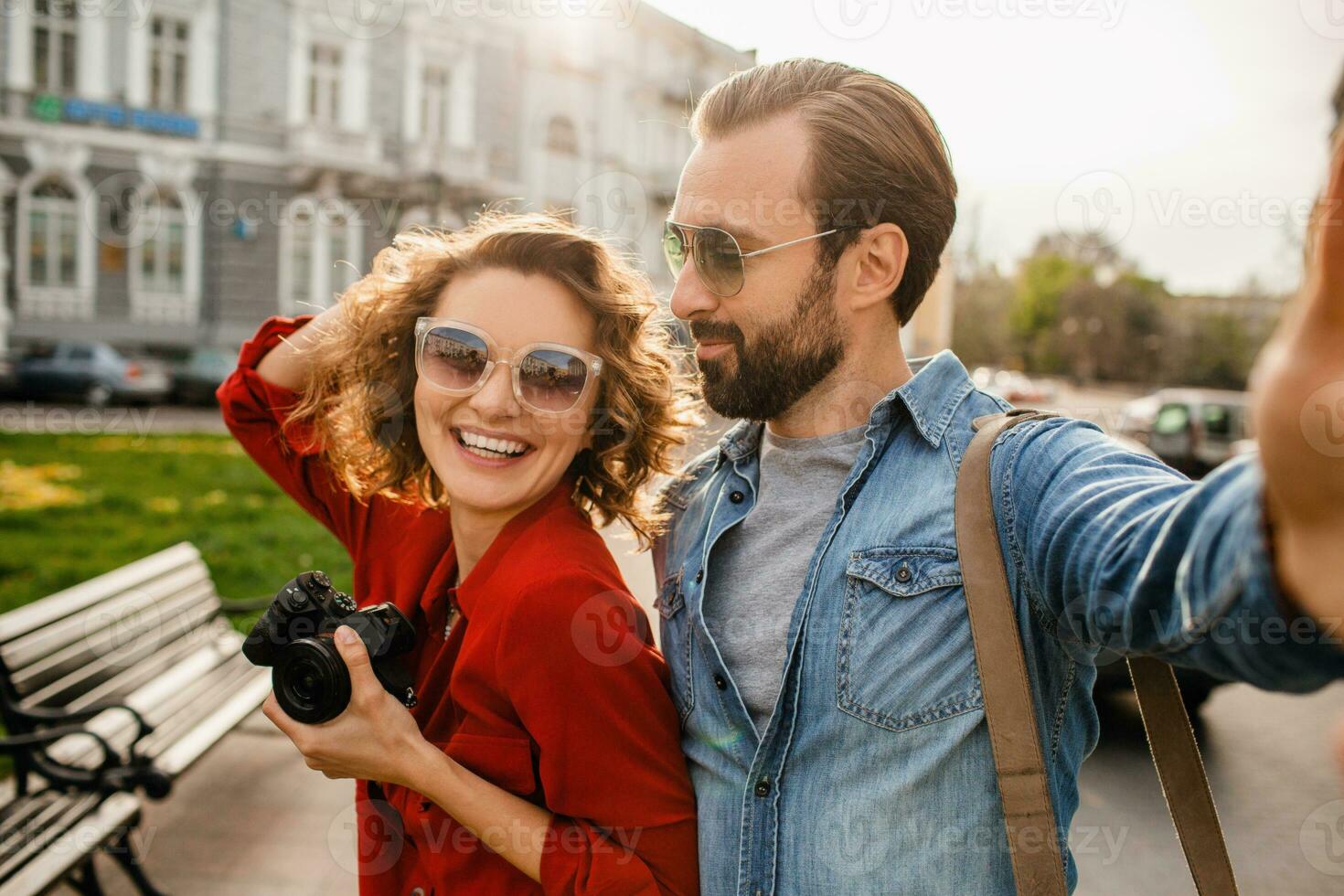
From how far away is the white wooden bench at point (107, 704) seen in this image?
10.9 feet

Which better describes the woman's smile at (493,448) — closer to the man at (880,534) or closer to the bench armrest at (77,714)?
the man at (880,534)

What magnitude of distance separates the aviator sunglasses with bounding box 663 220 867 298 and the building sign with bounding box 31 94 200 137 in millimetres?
26366

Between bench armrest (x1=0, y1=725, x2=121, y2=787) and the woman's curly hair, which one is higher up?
the woman's curly hair

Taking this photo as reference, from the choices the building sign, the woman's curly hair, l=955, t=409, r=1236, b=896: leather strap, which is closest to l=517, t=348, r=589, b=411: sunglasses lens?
the woman's curly hair

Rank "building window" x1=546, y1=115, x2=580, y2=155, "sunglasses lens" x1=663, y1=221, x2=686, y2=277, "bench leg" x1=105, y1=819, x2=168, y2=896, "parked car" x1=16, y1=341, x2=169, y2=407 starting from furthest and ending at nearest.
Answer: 1. "building window" x1=546, y1=115, x2=580, y2=155
2. "parked car" x1=16, y1=341, x2=169, y2=407
3. "bench leg" x1=105, y1=819, x2=168, y2=896
4. "sunglasses lens" x1=663, y1=221, x2=686, y2=277

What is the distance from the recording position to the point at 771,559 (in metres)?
1.99

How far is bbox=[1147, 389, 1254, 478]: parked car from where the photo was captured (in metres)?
13.9

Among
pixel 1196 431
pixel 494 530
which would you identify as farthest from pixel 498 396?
pixel 1196 431

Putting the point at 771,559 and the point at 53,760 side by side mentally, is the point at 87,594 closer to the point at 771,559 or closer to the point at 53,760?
the point at 53,760

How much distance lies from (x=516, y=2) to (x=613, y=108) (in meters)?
4.73

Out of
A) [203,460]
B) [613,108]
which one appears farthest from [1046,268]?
[203,460]

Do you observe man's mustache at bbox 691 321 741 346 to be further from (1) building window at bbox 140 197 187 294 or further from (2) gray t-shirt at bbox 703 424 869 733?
(1) building window at bbox 140 197 187 294

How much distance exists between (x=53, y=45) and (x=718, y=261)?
1093 inches

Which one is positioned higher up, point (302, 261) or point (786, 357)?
point (302, 261)
